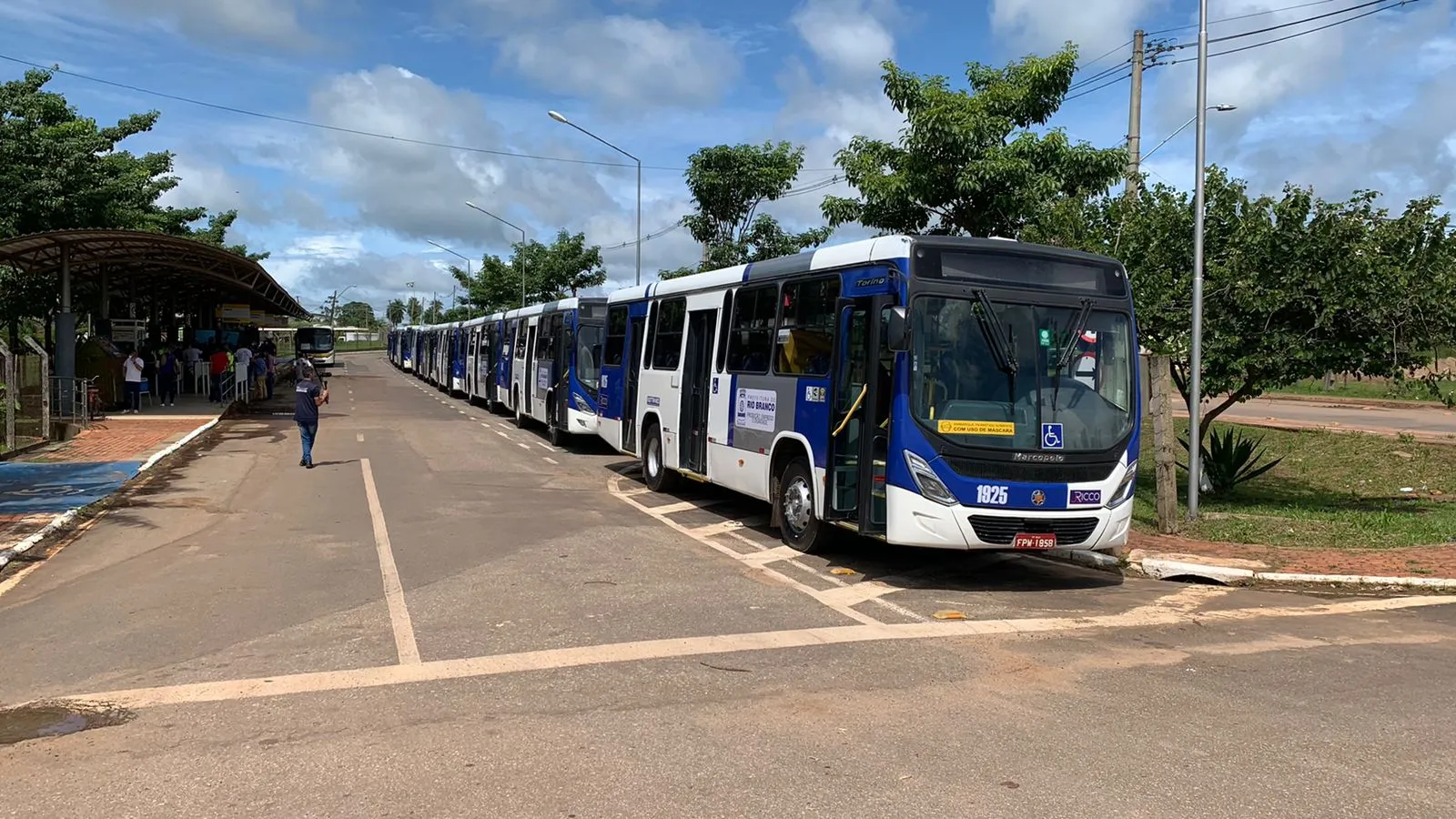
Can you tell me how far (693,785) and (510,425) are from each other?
902 inches

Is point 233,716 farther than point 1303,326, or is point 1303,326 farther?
point 1303,326

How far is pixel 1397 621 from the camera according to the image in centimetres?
797

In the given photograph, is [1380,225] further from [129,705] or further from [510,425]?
[510,425]

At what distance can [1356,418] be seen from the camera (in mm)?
29266

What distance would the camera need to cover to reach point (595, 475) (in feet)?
54.9

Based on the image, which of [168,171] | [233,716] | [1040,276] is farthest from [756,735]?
[168,171]

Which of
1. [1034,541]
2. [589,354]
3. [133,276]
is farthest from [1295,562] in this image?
[133,276]

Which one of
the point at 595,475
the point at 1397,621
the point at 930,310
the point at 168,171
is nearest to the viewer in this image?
the point at 1397,621

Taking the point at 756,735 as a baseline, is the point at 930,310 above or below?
above

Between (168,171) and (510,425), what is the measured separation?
1886 centimetres

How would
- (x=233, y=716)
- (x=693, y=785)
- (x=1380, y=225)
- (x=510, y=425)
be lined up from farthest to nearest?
(x=510, y=425) < (x=1380, y=225) < (x=233, y=716) < (x=693, y=785)

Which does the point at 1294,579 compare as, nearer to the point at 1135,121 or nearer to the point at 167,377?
the point at 1135,121

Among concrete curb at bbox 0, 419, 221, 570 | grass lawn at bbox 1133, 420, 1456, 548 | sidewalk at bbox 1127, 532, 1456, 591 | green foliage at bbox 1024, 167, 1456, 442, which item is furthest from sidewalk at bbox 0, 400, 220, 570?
green foliage at bbox 1024, 167, 1456, 442

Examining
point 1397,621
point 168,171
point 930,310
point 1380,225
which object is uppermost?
point 168,171
